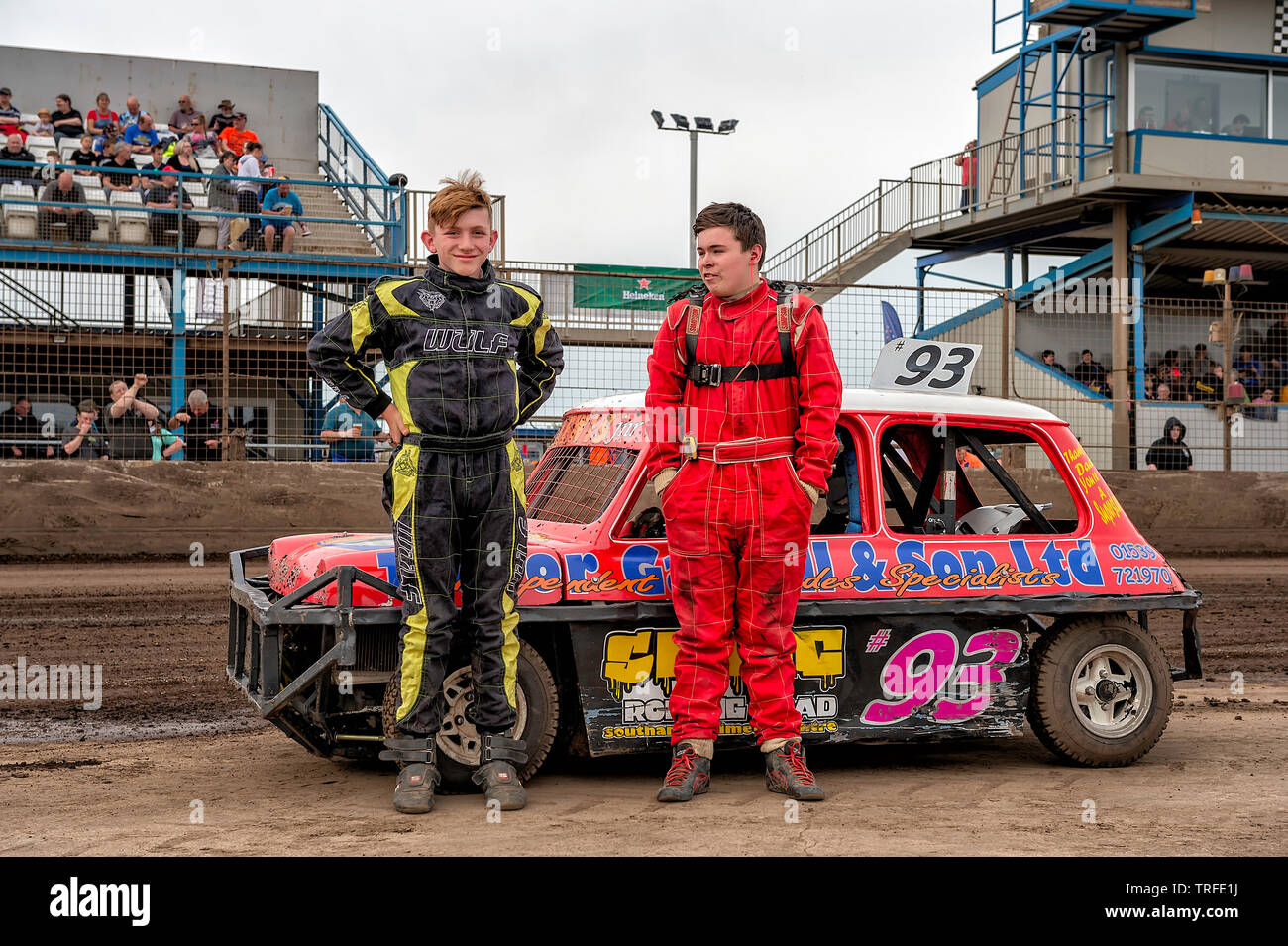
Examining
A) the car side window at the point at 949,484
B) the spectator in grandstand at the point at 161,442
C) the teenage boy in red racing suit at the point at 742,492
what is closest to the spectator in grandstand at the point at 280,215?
the spectator in grandstand at the point at 161,442

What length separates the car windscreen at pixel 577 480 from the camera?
5.68m

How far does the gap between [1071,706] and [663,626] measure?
1.93m

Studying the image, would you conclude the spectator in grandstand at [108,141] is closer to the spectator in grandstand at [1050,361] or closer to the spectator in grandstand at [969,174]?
the spectator in grandstand at [1050,361]

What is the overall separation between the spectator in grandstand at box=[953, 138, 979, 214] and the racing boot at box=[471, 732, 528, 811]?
21296 mm

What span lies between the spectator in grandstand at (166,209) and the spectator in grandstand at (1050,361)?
11194 millimetres

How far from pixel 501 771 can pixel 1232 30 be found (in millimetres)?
23481

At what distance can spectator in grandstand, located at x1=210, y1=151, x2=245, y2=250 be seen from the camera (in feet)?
57.6

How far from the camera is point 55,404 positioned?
42.7 feet

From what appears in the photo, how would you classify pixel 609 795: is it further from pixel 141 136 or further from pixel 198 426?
pixel 141 136

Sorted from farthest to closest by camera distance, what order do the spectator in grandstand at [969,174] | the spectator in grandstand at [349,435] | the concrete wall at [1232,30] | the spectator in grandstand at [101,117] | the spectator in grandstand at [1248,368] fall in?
the spectator in grandstand at [969,174] → the concrete wall at [1232,30] → the spectator in grandstand at [101,117] → the spectator in grandstand at [1248,368] → the spectator in grandstand at [349,435]

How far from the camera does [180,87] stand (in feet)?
75.8
